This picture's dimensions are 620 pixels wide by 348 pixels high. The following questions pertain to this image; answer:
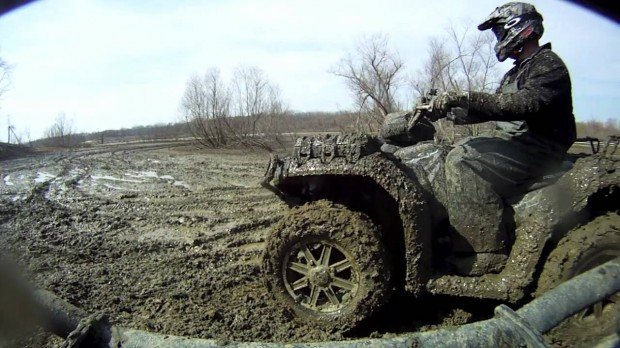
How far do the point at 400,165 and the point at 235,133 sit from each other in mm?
32786

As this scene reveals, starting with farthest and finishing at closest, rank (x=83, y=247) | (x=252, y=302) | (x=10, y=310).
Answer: (x=83, y=247)
(x=252, y=302)
(x=10, y=310)

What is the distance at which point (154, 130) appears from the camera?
2741 inches

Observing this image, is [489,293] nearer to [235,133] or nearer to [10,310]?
[10,310]

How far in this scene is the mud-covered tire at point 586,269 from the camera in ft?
10.5

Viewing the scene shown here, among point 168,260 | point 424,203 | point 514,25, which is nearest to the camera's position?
point 424,203

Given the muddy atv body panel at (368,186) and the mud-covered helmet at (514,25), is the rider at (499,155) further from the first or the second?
the muddy atv body panel at (368,186)

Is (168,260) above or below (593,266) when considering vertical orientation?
below

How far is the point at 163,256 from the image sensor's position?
6258mm

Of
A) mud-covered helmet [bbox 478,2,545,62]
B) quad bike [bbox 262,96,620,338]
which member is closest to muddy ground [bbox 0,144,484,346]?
quad bike [bbox 262,96,620,338]

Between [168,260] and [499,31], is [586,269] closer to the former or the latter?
[499,31]

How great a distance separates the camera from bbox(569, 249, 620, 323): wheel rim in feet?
10.6

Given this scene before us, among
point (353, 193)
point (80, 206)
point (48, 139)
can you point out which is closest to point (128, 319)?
point (353, 193)

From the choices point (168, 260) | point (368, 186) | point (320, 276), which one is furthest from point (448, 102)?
point (168, 260)

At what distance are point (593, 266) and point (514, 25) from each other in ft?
5.74
